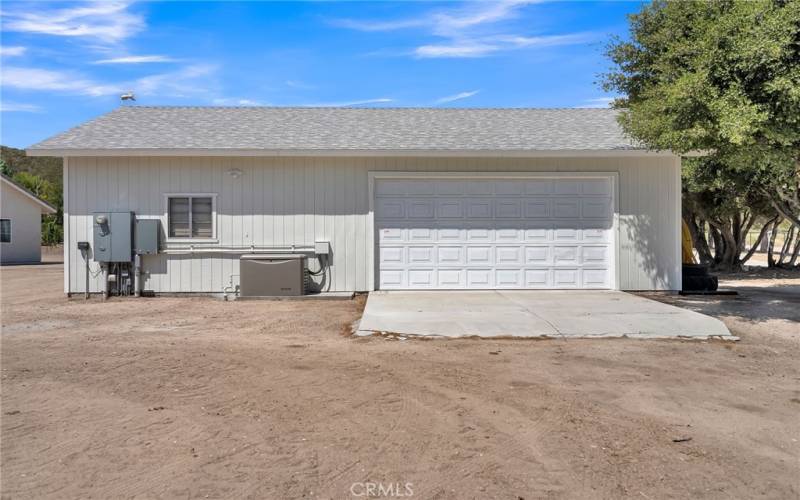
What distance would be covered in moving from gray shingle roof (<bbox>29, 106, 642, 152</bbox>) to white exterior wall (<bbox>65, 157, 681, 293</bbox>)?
0.35m

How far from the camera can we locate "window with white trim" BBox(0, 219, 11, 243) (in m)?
26.0

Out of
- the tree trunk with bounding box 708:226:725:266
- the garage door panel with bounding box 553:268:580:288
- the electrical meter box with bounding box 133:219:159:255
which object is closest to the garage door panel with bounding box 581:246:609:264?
the garage door panel with bounding box 553:268:580:288

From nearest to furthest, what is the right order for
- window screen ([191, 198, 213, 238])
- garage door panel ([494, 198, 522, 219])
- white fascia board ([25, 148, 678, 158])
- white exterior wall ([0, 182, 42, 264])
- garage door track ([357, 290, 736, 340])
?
garage door track ([357, 290, 736, 340])
white fascia board ([25, 148, 678, 158])
window screen ([191, 198, 213, 238])
garage door panel ([494, 198, 522, 219])
white exterior wall ([0, 182, 42, 264])

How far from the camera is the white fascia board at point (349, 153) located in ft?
36.1

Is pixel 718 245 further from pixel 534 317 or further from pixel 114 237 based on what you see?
pixel 114 237

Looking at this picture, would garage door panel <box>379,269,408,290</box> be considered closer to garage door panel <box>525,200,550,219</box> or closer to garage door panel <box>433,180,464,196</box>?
garage door panel <box>433,180,464,196</box>

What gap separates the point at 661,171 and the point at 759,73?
4.65 meters

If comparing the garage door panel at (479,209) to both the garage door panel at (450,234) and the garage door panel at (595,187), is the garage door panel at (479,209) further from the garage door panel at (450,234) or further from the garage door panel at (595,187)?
the garage door panel at (595,187)

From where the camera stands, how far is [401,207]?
1177cm

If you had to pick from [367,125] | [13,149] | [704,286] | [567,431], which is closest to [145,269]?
[367,125]

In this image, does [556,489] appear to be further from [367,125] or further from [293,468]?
[367,125]

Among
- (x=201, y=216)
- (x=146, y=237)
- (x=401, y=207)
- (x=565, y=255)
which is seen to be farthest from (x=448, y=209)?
(x=146, y=237)

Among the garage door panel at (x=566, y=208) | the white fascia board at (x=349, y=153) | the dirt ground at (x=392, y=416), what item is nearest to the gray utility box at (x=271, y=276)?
the white fascia board at (x=349, y=153)

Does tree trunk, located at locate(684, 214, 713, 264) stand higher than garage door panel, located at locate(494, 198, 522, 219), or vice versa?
garage door panel, located at locate(494, 198, 522, 219)
